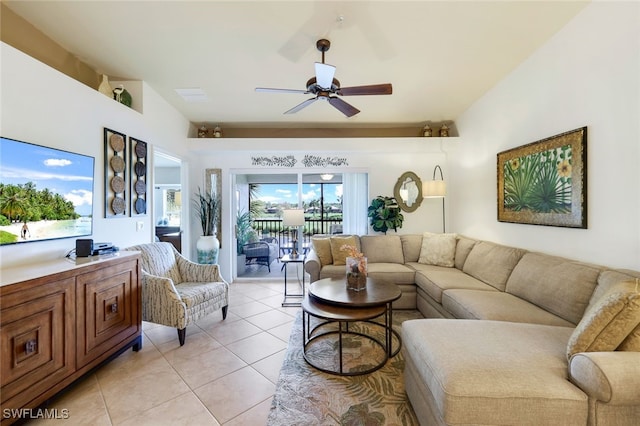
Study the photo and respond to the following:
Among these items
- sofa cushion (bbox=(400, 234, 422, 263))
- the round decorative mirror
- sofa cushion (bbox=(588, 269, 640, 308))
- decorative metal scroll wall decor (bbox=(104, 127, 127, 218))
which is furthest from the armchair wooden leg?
the round decorative mirror

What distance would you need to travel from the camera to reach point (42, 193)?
6.70ft

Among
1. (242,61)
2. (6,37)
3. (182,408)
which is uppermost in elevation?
(242,61)

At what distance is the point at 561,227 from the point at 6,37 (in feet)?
16.3

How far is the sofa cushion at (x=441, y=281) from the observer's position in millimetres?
2863

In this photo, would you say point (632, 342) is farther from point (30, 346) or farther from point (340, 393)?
point (30, 346)

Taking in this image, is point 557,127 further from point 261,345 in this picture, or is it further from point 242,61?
point 261,345

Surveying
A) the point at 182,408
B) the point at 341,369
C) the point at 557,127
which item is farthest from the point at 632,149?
the point at 182,408

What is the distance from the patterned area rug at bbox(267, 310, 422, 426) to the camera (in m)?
1.70

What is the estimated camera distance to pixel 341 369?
2123mm

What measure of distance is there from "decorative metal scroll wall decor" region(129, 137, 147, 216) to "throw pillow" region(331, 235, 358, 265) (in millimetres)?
2576

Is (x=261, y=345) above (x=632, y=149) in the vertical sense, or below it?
below

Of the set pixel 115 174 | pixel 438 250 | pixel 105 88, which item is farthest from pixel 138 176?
pixel 438 250

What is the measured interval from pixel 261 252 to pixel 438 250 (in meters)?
3.15

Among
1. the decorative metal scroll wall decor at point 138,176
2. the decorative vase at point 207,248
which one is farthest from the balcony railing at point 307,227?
the decorative metal scroll wall decor at point 138,176
